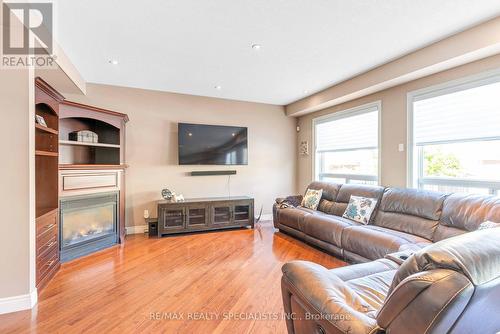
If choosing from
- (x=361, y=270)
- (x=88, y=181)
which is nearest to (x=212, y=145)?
(x=88, y=181)

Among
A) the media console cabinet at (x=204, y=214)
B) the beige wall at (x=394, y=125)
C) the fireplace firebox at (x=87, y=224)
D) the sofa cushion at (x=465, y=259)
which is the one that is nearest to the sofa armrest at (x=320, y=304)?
the sofa cushion at (x=465, y=259)

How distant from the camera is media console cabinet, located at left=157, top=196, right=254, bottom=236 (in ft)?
13.9

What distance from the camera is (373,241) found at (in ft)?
8.75

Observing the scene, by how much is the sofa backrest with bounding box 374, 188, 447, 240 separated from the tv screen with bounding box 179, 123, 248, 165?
274cm

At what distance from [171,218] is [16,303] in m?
2.29

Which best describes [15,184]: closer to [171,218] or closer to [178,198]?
[171,218]

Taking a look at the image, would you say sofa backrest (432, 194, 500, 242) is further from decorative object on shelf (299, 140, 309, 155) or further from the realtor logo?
the realtor logo

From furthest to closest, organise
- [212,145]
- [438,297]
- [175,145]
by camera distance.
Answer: [212,145] < [175,145] < [438,297]

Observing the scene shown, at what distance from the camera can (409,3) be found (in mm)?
2123

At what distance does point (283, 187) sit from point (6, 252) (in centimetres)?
460

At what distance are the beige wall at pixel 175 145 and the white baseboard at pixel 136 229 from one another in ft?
0.24

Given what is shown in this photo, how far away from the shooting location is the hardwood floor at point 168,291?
6.25 ft

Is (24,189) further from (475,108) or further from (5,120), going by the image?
(475,108)

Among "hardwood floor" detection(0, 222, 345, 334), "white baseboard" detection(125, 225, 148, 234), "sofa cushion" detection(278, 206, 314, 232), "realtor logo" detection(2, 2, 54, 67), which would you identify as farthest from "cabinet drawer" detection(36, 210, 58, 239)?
"sofa cushion" detection(278, 206, 314, 232)
